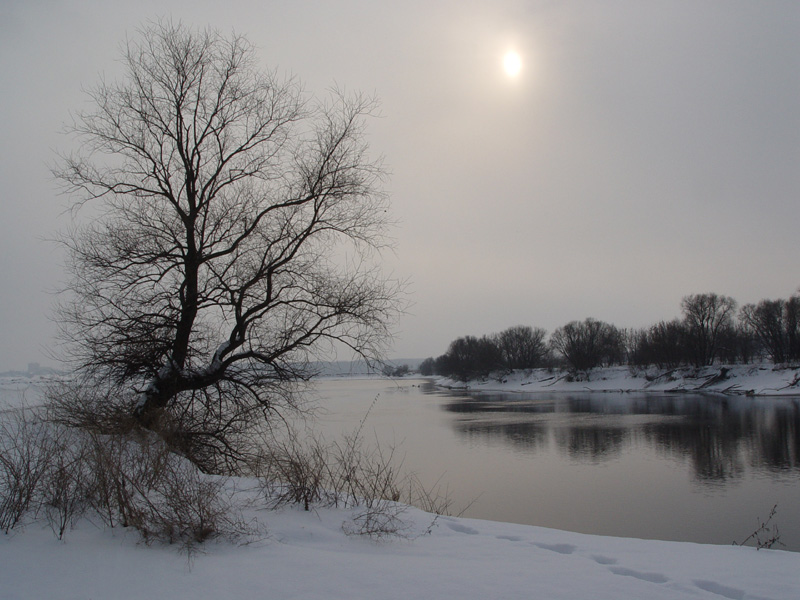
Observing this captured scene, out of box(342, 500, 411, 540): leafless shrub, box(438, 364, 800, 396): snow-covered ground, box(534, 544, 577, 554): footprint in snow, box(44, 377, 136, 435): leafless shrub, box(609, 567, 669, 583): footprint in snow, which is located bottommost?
box(438, 364, 800, 396): snow-covered ground

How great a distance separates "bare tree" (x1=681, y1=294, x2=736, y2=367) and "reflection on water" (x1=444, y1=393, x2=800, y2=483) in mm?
27847

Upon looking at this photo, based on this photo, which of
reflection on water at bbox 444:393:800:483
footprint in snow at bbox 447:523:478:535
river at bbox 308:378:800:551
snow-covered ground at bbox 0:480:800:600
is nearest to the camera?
snow-covered ground at bbox 0:480:800:600

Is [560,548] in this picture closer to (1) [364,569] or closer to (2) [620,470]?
(1) [364,569]

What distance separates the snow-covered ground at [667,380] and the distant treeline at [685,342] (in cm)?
368

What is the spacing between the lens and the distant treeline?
2366 inches

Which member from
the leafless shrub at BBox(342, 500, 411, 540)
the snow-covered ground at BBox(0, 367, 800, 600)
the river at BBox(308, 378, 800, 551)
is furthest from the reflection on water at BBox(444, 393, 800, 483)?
the leafless shrub at BBox(342, 500, 411, 540)

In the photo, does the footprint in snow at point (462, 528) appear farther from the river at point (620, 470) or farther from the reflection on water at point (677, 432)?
the reflection on water at point (677, 432)

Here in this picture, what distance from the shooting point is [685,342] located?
2405 inches

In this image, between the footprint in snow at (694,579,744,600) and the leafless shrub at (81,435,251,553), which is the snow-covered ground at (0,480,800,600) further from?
the leafless shrub at (81,435,251,553)

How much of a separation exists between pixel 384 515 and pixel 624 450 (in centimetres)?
1503

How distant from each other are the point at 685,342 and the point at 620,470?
177 feet

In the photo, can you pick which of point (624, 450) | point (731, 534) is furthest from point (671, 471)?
point (731, 534)

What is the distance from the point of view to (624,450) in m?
18.1

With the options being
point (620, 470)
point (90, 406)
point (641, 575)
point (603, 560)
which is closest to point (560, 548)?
point (603, 560)
